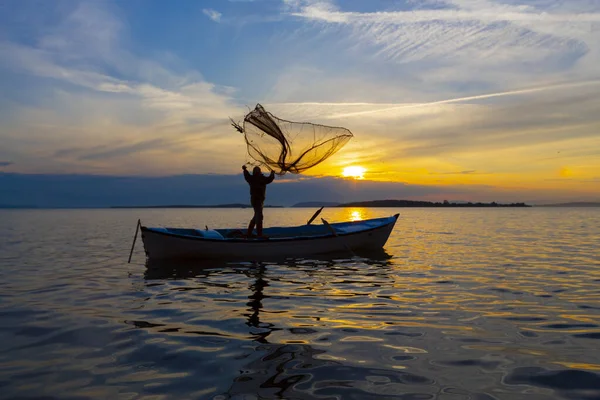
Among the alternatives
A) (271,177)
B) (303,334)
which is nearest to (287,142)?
(271,177)

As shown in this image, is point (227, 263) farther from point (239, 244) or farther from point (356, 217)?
point (356, 217)

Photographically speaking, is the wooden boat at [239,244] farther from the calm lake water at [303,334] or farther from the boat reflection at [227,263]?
the calm lake water at [303,334]

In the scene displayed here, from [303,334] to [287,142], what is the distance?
35.9ft

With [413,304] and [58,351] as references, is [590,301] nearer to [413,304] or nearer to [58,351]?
[413,304]

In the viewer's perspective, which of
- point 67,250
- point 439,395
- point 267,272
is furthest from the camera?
point 67,250

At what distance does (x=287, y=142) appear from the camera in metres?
18.1

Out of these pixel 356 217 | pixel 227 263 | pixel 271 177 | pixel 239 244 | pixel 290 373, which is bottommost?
pixel 227 263

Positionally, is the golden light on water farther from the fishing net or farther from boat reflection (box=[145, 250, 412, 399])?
boat reflection (box=[145, 250, 412, 399])

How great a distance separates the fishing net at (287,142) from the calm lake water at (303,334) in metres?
4.91

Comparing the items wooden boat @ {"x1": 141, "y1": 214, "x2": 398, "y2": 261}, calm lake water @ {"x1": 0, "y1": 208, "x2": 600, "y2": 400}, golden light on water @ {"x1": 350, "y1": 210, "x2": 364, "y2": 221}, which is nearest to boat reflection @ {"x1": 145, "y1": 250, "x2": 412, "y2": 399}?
calm lake water @ {"x1": 0, "y1": 208, "x2": 600, "y2": 400}

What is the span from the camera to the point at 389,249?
25.5 metres

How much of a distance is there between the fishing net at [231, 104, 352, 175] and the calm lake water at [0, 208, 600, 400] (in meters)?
4.91

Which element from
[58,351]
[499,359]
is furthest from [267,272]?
[499,359]

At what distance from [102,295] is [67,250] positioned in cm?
1470
